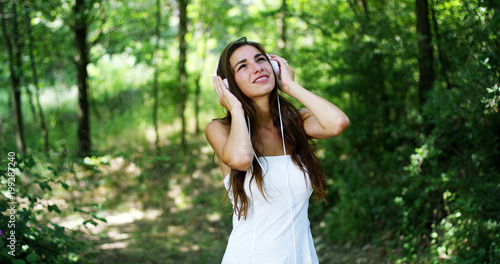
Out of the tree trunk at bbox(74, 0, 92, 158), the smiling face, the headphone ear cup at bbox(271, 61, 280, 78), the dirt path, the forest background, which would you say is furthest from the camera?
the tree trunk at bbox(74, 0, 92, 158)

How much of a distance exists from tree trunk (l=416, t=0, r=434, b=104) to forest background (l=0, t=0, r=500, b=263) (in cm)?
1

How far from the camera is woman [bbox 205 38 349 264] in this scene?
213cm

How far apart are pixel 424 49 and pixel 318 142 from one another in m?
2.46

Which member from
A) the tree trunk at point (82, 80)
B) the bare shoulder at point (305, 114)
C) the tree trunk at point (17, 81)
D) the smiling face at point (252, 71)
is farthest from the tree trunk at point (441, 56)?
the tree trunk at point (17, 81)

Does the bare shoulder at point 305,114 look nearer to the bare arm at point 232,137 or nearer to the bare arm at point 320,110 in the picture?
the bare arm at point 320,110

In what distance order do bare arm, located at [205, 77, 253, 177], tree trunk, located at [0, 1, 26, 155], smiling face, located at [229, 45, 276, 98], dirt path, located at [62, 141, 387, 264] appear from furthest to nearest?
tree trunk, located at [0, 1, 26, 155], dirt path, located at [62, 141, 387, 264], smiling face, located at [229, 45, 276, 98], bare arm, located at [205, 77, 253, 177]

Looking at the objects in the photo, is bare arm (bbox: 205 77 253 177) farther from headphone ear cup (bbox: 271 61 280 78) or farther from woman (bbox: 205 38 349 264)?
headphone ear cup (bbox: 271 61 280 78)

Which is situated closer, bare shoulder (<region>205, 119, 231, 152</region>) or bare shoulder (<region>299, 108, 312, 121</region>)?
bare shoulder (<region>205, 119, 231, 152</region>)

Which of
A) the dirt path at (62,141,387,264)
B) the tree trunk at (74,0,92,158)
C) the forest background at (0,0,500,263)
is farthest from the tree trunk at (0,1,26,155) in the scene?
the dirt path at (62,141,387,264)

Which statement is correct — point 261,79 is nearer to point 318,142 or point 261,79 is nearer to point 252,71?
point 252,71

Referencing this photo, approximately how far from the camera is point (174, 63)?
10.1m

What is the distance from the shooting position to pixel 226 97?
2283 mm

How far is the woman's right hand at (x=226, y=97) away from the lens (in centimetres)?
223

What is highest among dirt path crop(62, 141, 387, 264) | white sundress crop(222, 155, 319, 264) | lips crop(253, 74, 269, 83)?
lips crop(253, 74, 269, 83)
